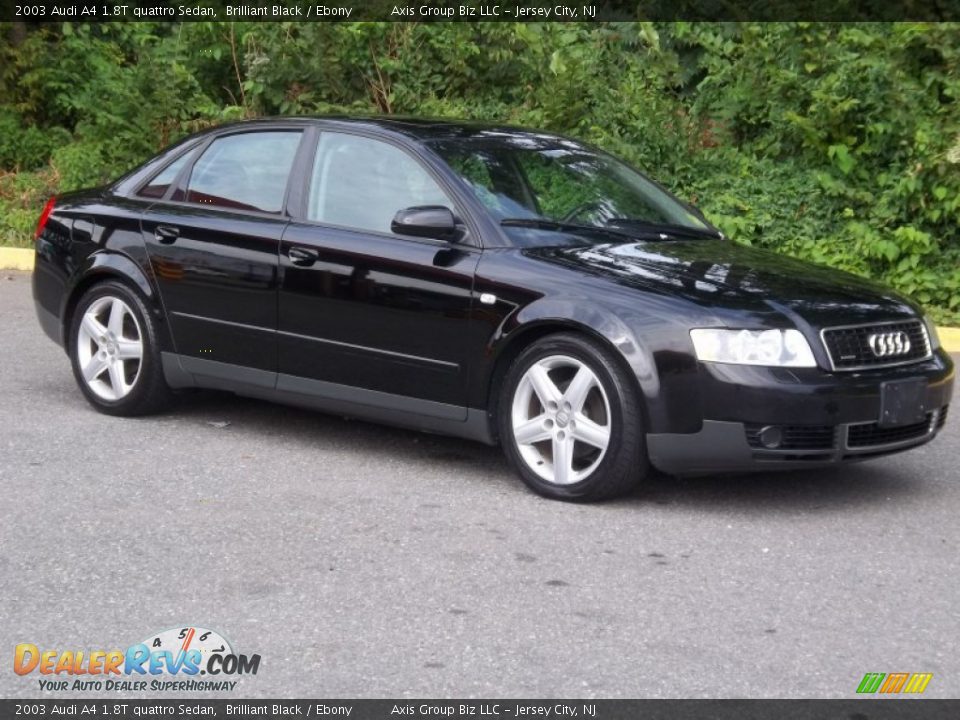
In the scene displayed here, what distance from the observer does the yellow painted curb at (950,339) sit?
33.1ft

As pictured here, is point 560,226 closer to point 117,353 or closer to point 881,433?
point 881,433

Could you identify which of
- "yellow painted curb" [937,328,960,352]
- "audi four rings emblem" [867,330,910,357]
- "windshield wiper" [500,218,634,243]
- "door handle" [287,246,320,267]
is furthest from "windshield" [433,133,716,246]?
"yellow painted curb" [937,328,960,352]

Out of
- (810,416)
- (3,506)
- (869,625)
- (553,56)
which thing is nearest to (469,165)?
(810,416)

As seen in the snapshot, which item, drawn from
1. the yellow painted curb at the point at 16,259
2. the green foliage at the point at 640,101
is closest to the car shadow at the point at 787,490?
the green foliage at the point at 640,101

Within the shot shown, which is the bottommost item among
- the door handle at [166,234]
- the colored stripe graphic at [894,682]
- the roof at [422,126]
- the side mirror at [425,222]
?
the colored stripe graphic at [894,682]

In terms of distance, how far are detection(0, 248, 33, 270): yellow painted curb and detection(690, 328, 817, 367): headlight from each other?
9.09 m

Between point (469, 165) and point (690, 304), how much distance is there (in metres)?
1.43

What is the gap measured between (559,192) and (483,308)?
36.8 inches

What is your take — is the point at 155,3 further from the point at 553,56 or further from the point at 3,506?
the point at 3,506

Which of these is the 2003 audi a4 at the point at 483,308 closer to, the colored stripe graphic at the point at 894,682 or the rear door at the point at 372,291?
the rear door at the point at 372,291

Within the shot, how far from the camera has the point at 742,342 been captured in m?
5.89

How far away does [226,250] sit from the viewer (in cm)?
723

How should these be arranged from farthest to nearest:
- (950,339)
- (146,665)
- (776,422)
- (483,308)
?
(950,339), (483,308), (776,422), (146,665)

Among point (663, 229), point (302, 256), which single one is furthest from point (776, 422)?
point (302, 256)
